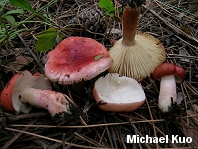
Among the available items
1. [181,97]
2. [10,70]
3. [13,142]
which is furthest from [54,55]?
[181,97]

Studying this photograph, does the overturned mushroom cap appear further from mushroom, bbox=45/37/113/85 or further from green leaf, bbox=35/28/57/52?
green leaf, bbox=35/28/57/52

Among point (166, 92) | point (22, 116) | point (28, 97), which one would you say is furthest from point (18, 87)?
point (166, 92)

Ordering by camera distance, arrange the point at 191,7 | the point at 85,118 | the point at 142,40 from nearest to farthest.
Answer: the point at 85,118, the point at 142,40, the point at 191,7

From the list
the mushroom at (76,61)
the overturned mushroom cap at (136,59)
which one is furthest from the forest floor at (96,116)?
the mushroom at (76,61)

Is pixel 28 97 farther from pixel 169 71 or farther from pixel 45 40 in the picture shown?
pixel 169 71

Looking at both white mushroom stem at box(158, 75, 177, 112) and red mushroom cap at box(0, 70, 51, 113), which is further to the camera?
white mushroom stem at box(158, 75, 177, 112)

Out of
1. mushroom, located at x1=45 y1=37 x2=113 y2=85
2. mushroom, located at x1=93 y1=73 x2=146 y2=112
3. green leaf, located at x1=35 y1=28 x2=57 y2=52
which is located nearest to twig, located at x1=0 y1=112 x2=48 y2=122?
mushroom, located at x1=45 y1=37 x2=113 y2=85

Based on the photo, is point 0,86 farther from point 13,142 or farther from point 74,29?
point 74,29
